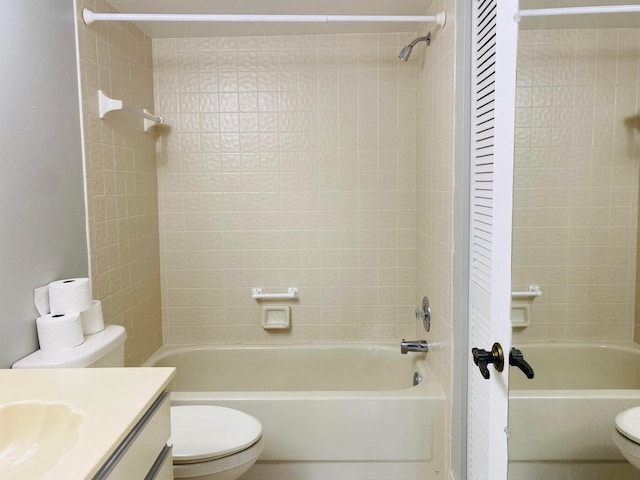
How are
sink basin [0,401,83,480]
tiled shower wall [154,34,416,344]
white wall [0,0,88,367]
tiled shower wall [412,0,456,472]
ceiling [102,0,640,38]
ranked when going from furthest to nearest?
1. tiled shower wall [154,34,416,344]
2. ceiling [102,0,640,38]
3. tiled shower wall [412,0,456,472]
4. white wall [0,0,88,367]
5. sink basin [0,401,83,480]

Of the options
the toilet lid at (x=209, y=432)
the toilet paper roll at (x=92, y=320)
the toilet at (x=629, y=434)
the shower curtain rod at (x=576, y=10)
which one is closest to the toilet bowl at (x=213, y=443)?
the toilet lid at (x=209, y=432)

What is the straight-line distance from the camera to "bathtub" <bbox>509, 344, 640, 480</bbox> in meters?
0.81

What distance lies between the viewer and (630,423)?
30.2 inches

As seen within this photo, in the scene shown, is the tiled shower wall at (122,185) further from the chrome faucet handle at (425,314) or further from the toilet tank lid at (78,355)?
the chrome faucet handle at (425,314)

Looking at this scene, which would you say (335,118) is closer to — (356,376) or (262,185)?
(262,185)

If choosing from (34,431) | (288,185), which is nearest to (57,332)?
(34,431)

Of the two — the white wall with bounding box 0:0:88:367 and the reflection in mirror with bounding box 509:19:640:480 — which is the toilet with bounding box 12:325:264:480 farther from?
the reflection in mirror with bounding box 509:19:640:480

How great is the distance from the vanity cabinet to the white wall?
61 cm

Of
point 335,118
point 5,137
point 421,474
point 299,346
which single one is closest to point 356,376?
point 299,346

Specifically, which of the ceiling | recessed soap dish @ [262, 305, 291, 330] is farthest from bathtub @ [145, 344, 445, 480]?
the ceiling

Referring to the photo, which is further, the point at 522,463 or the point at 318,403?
the point at 318,403

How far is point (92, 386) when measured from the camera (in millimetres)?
1240

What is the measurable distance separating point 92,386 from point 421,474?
59.9 inches

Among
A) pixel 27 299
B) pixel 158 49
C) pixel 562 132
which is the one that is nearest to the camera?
pixel 562 132
